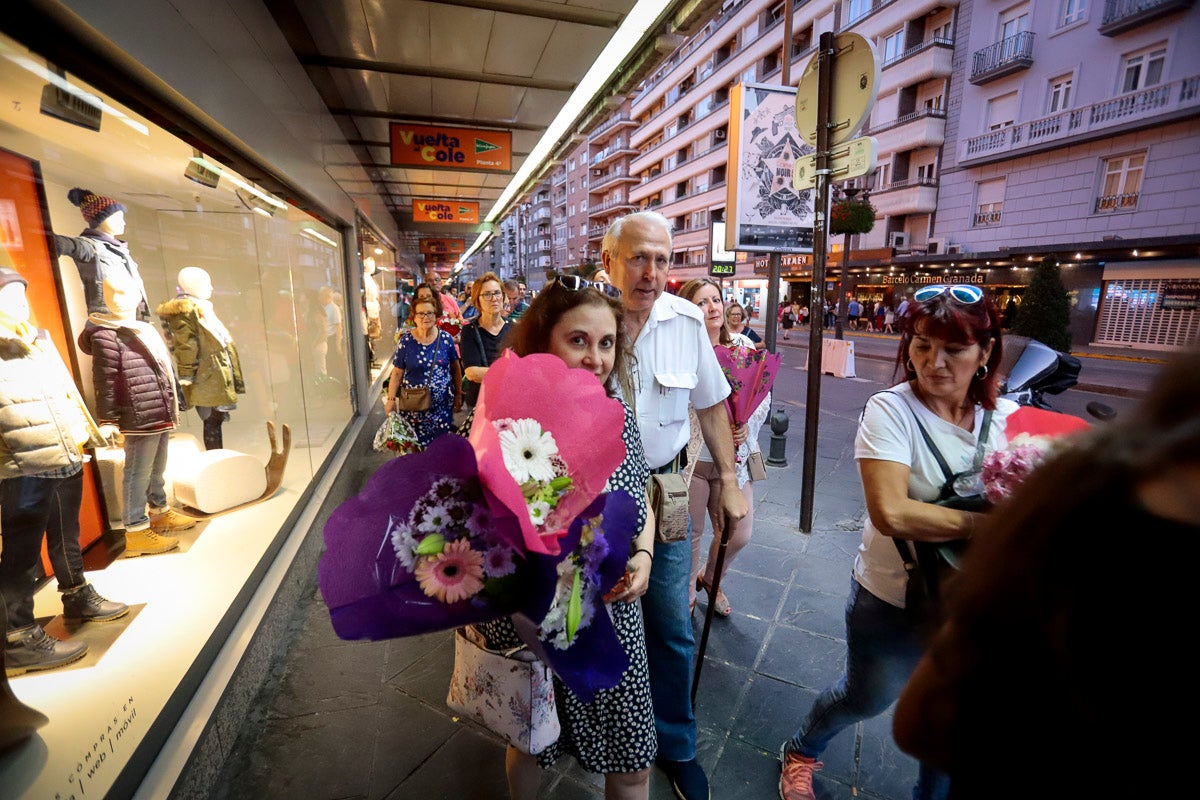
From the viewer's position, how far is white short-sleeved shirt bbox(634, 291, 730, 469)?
2.28 meters

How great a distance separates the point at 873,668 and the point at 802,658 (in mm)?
1144

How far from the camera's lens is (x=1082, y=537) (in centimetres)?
51

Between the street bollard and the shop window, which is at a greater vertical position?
the shop window

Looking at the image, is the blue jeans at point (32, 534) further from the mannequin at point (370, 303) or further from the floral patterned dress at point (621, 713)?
the mannequin at point (370, 303)

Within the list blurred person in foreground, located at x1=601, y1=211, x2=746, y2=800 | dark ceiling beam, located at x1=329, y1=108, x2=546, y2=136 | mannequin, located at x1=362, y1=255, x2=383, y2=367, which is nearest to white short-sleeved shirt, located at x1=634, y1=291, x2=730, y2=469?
blurred person in foreground, located at x1=601, y1=211, x2=746, y2=800

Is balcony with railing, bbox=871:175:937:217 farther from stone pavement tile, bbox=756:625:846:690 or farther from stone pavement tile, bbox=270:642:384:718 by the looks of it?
stone pavement tile, bbox=270:642:384:718

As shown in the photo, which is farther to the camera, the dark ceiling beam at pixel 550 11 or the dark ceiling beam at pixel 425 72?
the dark ceiling beam at pixel 425 72

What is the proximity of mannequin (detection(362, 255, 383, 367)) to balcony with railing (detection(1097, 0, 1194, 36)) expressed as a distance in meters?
26.3

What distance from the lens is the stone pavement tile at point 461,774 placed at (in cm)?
216

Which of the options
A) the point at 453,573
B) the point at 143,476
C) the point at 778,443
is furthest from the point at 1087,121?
the point at 143,476

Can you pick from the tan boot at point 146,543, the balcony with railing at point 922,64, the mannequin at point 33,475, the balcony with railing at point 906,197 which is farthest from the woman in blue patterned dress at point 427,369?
the balcony with railing at point 906,197

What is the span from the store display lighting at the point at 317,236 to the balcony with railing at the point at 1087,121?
26.3 metres

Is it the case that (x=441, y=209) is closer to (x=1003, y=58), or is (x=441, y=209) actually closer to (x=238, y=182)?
(x=238, y=182)

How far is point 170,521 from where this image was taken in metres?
3.25
